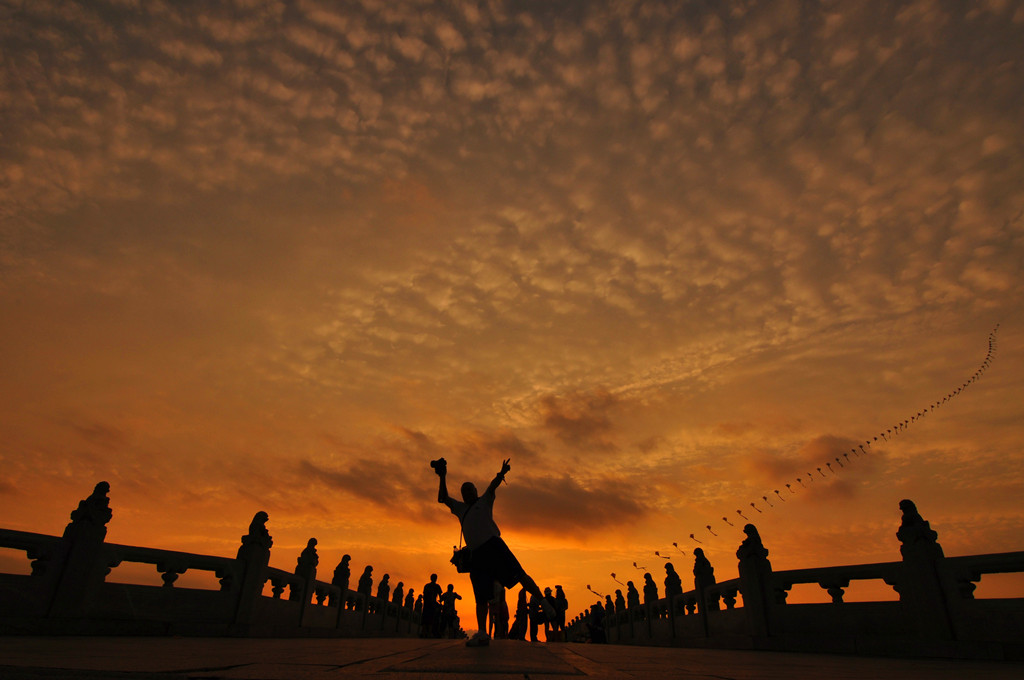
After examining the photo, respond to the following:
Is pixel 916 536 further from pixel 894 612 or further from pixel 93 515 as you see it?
pixel 93 515

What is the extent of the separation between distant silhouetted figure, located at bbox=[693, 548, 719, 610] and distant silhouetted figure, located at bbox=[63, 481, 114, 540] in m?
15.8

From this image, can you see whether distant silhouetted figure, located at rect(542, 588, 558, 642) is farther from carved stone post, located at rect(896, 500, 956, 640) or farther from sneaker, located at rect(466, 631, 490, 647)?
carved stone post, located at rect(896, 500, 956, 640)

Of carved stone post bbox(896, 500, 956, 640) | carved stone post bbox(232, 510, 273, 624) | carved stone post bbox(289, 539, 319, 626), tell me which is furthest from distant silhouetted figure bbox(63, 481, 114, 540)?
carved stone post bbox(896, 500, 956, 640)

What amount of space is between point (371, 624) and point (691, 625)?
53.2ft

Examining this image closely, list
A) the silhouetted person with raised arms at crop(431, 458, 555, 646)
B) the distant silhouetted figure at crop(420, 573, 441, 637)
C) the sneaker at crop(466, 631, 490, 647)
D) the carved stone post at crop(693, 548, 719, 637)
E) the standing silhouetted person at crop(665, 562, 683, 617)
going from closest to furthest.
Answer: the sneaker at crop(466, 631, 490, 647), the silhouetted person with raised arms at crop(431, 458, 555, 646), the carved stone post at crop(693, 548, 719, 637), the distant silhouetted figure at crop(420, 573, 441, 637), the standing silhouetted person at crop(665, 562, 683, 617)

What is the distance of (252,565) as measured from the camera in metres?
14.6

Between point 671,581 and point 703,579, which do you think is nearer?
point 703,579

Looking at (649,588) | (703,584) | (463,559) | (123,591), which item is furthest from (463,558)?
(649,588)

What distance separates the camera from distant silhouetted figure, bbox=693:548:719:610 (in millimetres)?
17344

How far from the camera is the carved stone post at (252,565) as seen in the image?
1403cm

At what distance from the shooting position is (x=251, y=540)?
1501 centimetres

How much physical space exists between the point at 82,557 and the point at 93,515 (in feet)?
2.75

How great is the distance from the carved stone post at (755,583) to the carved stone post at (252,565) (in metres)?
12.3

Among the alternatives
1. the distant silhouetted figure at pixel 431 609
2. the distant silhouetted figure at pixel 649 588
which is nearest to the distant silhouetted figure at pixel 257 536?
the distant silhouetted figure at pixel 431 609
